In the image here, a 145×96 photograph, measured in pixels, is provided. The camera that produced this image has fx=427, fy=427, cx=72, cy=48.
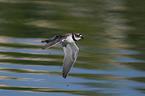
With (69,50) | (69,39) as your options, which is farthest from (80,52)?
(69,39)

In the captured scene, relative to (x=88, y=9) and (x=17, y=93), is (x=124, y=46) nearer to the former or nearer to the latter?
(x=17, y=93)

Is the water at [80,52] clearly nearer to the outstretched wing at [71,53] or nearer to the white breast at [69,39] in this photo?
the outstretched wing at [71,53]

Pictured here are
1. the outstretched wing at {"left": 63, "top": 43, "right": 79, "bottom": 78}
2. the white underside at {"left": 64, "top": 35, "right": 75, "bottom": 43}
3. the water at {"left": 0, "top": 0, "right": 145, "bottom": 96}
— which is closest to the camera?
the white underside at {"left": 64, "top": 35, "right": 75, "bottom": 43}

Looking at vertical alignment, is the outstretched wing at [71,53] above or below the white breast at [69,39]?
below

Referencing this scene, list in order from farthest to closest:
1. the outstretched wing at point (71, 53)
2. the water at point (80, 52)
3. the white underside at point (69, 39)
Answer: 1. the water at point (80, 52)
2. the outstretched wing at point (71, 53)
3. the white underside at point (69, 39)

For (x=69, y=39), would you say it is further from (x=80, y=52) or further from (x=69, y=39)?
(x=80, y=52)

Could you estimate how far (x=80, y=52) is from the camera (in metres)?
12.3

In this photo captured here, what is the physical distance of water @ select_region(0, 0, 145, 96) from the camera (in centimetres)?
978

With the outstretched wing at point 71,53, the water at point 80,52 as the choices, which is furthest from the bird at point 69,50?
the water at point 80,52

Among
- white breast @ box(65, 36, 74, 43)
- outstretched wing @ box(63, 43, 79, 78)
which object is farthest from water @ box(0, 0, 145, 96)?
white breast @ box(65, 36, 74, 43)

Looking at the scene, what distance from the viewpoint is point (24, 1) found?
21.5 meters

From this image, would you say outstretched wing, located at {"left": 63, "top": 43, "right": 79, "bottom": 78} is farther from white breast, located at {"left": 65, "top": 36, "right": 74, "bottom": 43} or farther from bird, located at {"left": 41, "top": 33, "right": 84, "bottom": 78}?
white breast, located at {"left": 65, "top": 36, "right": 74, "bottom": 43}

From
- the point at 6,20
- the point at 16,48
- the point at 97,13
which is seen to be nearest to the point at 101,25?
the point at 97,13

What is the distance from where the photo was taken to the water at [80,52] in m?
9.78
